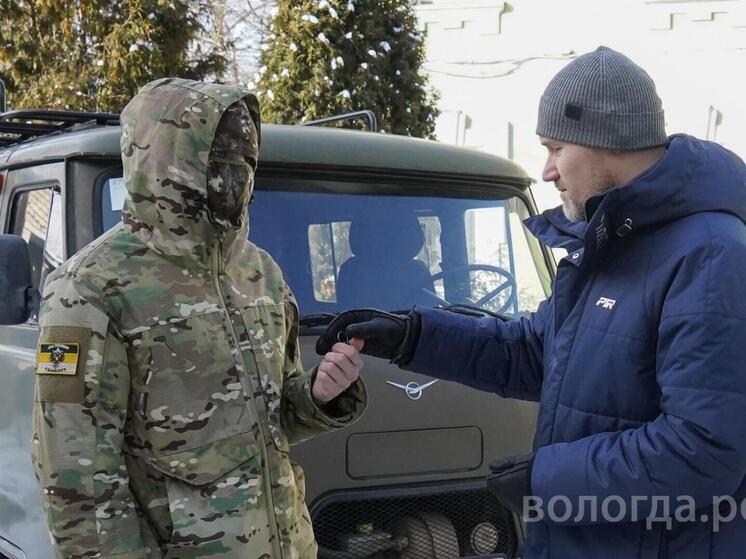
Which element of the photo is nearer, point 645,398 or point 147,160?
point 645,398

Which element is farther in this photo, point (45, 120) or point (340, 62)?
point (340, 62)

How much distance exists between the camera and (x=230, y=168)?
82.7 inches

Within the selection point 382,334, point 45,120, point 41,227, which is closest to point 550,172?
point 382,334

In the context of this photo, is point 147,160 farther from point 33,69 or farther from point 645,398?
point 33,69

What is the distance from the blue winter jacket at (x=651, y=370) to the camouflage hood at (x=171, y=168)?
784 mm

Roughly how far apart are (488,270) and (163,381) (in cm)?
165

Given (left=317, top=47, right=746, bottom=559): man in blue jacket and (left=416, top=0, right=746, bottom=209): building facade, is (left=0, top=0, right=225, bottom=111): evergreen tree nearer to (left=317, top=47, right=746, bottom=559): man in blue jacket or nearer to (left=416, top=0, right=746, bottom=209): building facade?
(left=416, top=0, right=746, bottom=209): building facade

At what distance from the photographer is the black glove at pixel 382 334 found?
229 centimetres

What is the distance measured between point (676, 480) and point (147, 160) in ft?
4.08

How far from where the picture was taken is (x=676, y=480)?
1.62 m

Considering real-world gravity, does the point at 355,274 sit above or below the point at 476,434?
above

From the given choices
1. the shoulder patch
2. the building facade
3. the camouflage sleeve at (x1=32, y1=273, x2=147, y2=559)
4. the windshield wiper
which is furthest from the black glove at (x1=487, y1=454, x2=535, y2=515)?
the building facade

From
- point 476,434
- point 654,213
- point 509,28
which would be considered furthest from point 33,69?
point 654,213

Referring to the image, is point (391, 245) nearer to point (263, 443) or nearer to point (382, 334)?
point (382, 334)
